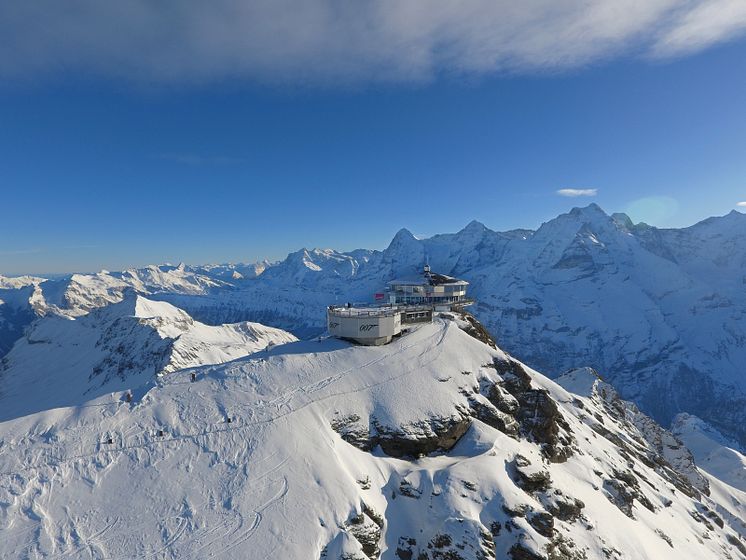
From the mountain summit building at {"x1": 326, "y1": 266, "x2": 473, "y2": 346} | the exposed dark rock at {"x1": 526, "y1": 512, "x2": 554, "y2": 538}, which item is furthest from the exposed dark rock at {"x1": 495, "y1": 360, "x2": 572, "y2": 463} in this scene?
the mountain summit building at {"x1": 326, "y1": 266, "x2": 473, "y2": 346}

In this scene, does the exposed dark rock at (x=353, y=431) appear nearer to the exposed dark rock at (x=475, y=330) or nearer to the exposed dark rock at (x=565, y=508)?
the exposed dark rock at (x=565, y=508)

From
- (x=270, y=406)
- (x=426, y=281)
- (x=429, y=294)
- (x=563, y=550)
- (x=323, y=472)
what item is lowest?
(x=563, y=550)

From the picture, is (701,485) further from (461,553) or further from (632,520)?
(461,553)

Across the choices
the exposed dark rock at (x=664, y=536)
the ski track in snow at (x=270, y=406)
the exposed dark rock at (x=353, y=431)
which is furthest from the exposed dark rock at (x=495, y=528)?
the exposed dark rock at (x=664, y=536)

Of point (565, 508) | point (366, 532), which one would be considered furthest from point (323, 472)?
point (565, 508)

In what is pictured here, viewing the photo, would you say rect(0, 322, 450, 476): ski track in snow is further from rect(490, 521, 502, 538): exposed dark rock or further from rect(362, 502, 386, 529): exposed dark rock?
rect(490, 521, 502, 538): exposed dark rock

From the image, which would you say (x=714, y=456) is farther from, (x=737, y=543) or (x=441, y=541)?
(x=441, y=541)

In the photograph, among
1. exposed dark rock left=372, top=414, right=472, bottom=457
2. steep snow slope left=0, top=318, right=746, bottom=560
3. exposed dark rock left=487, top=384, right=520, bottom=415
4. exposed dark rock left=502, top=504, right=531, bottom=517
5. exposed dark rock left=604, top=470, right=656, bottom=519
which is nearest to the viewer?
steep snow slope left=0, top=318, right=746, bottom=560
